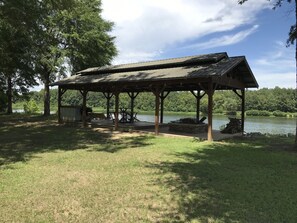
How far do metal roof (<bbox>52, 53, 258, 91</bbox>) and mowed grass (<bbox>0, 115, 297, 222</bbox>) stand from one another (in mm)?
4078

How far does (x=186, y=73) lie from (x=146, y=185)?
8.87 metres

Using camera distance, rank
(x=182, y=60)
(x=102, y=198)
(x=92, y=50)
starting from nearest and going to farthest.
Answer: (x=102, y=198) < (x=182, y=60) < (x=92, y=50)

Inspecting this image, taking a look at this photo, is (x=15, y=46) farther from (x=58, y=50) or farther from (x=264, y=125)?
(x=264, y=125)

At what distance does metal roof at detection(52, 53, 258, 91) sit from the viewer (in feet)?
45.4

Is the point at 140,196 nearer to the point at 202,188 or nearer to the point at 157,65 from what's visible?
the point at 202,188

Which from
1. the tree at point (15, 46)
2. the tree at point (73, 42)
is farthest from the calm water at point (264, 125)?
the tree at point (15, 46)

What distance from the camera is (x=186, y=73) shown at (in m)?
14.4

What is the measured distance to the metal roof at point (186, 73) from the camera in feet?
45.4

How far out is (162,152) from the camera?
10539mm

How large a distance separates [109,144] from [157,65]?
6971mm

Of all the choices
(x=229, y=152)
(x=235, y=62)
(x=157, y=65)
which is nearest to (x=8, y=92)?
(x=157, y=65)

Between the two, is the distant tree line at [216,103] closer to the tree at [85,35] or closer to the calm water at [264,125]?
the calm water at [264,125]

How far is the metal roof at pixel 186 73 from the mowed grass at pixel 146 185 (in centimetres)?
408

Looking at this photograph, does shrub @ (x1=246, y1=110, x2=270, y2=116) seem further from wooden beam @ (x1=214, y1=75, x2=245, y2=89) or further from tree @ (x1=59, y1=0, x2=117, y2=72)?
wooden beam @ (x1=214, y1=75, x2=245, y2=89)
